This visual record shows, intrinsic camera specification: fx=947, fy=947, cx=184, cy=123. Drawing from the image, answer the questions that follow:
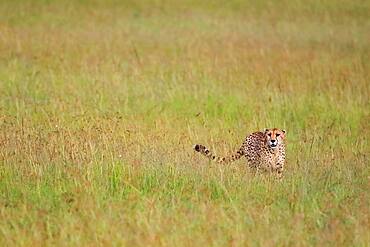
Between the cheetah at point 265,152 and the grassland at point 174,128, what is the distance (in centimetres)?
14

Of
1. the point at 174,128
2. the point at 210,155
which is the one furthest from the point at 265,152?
the point at 174,128

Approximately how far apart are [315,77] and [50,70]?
373cm

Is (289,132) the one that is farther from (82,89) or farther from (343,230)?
(343,230)

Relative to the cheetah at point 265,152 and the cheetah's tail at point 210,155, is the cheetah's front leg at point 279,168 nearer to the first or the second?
the cheetah at point 265,152

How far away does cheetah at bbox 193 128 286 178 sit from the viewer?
27.2 feet

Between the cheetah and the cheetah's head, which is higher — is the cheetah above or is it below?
below

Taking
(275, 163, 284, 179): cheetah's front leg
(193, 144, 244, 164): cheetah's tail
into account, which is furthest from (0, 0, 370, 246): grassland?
(193, 144, 244, 164): cheetah's tail

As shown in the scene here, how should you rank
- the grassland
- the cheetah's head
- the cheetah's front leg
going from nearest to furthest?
the grassland
the cheetah's front leg
the cheetah's head

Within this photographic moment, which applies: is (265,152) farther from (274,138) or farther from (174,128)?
(174,128)

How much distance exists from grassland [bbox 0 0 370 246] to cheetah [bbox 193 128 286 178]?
143mm

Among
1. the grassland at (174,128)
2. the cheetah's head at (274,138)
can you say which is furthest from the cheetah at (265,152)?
the grassland at (174,128)

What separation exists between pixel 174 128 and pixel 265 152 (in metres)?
1.84

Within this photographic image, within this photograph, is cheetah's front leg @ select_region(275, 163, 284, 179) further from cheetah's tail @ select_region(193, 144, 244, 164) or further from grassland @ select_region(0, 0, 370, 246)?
cheetah's tail @ select_region(193, 144, 244, 164)

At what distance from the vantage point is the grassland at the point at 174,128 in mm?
6590
